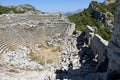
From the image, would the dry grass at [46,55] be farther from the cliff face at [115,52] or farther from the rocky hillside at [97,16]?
the rocky hillside at [97,16]

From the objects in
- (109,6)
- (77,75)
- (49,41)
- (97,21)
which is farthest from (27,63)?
(109,6)

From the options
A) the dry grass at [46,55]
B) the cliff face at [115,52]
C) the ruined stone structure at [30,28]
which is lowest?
the dry grass at [46,55]

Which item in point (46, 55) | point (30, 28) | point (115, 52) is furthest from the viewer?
point (30, 28)

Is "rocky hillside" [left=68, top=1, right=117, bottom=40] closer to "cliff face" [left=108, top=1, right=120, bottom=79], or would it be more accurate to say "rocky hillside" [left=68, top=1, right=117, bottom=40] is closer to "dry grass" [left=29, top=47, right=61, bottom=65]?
"dry grass" [left=29, top=47, right=61, bottom=65]

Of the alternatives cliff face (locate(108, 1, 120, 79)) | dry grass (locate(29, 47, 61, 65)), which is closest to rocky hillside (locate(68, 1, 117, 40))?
dry grass (locate(29, 47, 61, 65))

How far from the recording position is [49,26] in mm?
34344

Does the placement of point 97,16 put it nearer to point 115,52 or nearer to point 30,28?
point 30,28

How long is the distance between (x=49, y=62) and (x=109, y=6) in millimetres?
23778

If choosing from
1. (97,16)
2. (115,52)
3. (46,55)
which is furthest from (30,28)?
(115,52)

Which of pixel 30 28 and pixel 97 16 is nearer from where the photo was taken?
pixel 30 28

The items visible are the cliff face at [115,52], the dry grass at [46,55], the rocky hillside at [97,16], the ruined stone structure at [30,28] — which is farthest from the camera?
the rocky hillside at [97,16]

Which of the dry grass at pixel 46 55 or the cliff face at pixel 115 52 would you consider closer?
the cliff face at pixel 115 52

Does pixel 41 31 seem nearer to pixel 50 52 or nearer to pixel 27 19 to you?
pixel 27 19

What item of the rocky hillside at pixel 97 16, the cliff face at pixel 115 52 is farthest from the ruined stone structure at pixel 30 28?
the cliff face at pixel 115 52
